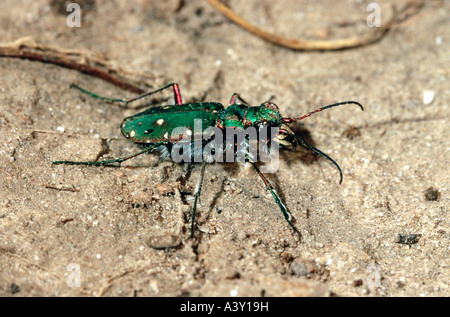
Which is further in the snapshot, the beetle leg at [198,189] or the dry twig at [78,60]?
the dry twig at [78,60]

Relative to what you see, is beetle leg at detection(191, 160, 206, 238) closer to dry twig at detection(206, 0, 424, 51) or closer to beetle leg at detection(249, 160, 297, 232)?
beetle leg at detection(249, 160, 297, 232)

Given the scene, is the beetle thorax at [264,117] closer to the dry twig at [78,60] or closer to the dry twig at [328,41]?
the dry twig at [78,60]

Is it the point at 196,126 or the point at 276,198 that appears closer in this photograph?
the point at 276,198

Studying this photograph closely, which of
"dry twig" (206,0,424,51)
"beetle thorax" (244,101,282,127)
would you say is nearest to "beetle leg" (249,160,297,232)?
"beetle thorax" (244,101,282,127)

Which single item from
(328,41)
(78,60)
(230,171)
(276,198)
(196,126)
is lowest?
(276,198)

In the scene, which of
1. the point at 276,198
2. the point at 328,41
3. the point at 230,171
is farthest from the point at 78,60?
the point at 328,41

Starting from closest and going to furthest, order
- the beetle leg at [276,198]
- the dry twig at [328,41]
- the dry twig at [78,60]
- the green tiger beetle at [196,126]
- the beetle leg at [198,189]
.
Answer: the beetle leg at [198,189], the beetle leg at [276,198], the green tiger beetle at [196,126], the dry twig at [78,60], the dry twig at [328,41]

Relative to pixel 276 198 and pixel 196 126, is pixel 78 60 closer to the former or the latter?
pixel 196 126

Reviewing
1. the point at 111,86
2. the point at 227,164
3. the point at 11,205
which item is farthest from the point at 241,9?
the point at 11,205

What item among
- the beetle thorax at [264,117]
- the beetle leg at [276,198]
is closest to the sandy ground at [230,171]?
the beetle leg at [276,198]
